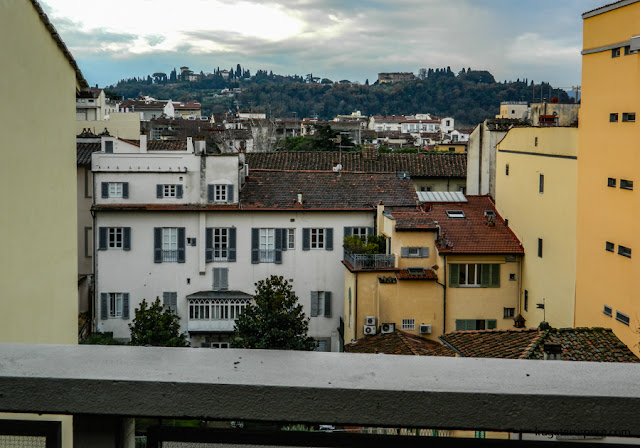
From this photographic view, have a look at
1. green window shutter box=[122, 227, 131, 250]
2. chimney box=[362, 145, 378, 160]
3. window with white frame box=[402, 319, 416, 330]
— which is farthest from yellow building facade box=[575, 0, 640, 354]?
chimney box=[362, 145, 378, 160]

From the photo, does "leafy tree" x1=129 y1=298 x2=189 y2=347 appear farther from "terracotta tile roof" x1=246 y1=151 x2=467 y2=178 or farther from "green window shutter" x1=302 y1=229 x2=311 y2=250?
"terracotta tile roof" x1=246 y1=151 x2=467 y2=178

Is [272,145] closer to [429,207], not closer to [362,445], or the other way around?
[429,207]

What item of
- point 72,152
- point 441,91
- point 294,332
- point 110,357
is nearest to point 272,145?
point 294,332

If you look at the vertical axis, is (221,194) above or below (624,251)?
above

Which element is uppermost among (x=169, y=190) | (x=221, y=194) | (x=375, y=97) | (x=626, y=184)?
(x=375, y=97)

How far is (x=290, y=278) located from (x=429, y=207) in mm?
5809

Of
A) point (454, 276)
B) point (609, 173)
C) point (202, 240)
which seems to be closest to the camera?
point (609, 173)

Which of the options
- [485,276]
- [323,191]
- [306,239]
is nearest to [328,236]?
[306,239]

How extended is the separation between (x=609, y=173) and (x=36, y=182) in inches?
629

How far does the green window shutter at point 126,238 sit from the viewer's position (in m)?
28.4

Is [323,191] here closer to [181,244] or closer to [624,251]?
[181,244]

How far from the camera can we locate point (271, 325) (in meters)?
23.8

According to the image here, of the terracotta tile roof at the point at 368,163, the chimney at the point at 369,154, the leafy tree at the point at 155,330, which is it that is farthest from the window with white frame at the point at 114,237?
the chimney at the point at 369,154

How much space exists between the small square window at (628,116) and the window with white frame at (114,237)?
18037mm
